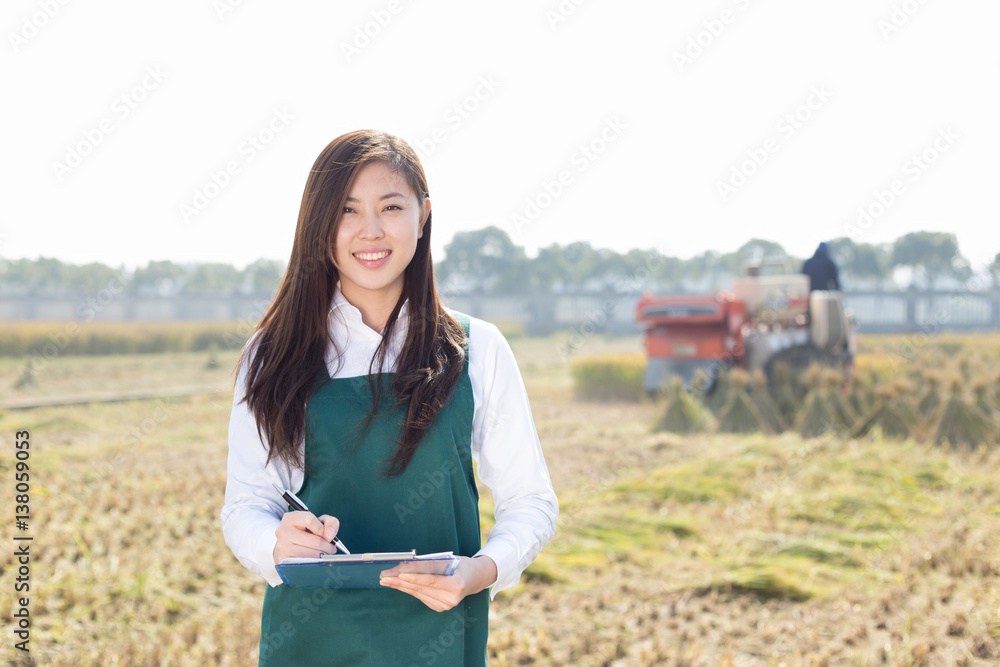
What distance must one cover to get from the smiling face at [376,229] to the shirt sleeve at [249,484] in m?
0.29

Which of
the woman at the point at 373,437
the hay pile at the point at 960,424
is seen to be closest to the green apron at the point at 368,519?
the woman at the point at 373,437

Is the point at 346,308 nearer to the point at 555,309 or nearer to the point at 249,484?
the point at 249,484

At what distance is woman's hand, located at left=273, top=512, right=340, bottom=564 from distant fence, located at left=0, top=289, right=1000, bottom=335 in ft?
89.3

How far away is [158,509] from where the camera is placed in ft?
15.1

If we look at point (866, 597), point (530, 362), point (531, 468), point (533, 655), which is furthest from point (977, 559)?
point (530, 362)

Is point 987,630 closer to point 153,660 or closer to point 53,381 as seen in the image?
point 153,660

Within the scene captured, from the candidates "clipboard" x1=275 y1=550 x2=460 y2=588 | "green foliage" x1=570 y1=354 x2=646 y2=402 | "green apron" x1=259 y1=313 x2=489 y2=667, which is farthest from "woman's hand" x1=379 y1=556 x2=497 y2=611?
"green foliage" x1=570 y1=354 x2=646 y2=402

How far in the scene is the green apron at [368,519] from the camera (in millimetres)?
1319

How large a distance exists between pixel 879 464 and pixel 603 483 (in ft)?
6.56

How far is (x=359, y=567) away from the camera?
1.11 m

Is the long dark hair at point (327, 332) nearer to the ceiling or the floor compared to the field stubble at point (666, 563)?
nearer to the ceiling

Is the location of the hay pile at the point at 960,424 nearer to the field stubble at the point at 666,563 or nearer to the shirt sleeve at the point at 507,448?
the field stubble at the point at 666,563

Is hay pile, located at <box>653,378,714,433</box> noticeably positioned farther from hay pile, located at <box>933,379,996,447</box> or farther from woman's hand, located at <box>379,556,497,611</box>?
woman's hand, located at <box>379,556,497,611</box>


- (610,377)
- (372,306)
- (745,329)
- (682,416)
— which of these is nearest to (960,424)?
(682,416)
